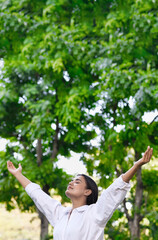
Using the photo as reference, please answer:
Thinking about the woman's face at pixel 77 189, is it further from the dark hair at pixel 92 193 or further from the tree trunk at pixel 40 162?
the tree trunk at pixel 40 162

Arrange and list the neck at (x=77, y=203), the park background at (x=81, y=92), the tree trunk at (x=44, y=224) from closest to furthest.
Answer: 1. the neck at (x=77, y=203)
2. the park background at (x=81, y=92)
3. the tree trunk at (x=44, y=224)

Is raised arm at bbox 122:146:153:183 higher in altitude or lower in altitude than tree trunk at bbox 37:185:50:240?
higher

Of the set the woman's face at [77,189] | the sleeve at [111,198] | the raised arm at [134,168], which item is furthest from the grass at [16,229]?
the raised arm at [134,168]

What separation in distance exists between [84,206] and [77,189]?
0.13 metres

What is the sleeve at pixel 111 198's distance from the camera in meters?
2.34

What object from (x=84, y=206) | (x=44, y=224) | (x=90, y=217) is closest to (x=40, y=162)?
(x=44, y=224)

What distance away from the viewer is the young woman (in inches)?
92.6

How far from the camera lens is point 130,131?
10.8 meters

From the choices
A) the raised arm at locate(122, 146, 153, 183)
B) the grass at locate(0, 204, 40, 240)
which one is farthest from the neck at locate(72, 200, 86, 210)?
the grass at locate(0, 204, 40, 240)

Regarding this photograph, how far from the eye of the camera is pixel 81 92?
37.6 ft

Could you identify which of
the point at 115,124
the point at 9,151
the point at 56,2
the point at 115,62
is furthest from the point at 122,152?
the point at 56,2

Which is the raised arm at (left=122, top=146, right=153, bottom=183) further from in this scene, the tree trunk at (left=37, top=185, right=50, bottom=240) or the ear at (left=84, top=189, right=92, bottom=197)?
the tree trunk at (left=37, top=185, right=50, bottom=240)

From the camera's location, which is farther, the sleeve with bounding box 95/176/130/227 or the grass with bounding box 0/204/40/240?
the grass with bounding box 0/204/40/240

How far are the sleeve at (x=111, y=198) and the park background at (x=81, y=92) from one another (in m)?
7.46
